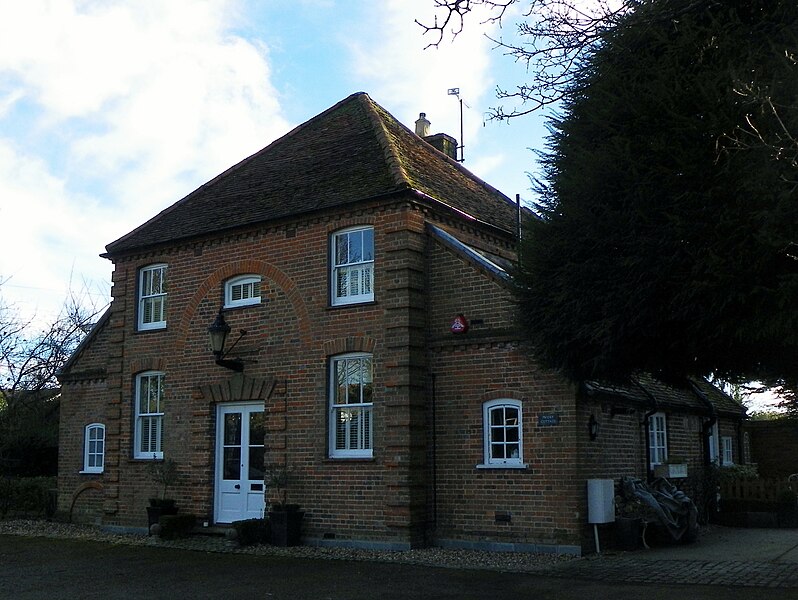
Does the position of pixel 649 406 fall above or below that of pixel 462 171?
below

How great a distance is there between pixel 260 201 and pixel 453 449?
6633 millimetres

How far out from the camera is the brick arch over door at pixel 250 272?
16531 millimetres

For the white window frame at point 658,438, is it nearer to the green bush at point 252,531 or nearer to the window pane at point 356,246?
the window pane at point 356,246

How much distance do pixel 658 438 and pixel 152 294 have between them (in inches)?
439

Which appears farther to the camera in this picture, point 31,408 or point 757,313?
point 31,408

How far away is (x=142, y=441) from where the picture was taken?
1869 centimetres

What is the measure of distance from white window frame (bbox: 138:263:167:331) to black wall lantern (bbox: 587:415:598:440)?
9.34 metres

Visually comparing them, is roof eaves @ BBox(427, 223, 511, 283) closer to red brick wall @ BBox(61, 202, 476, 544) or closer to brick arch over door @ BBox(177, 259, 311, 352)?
red brick wall @ BBox(61, 202, 476, 544)

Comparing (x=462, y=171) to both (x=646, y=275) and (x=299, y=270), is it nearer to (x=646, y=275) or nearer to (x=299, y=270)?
(x=299, y=270)

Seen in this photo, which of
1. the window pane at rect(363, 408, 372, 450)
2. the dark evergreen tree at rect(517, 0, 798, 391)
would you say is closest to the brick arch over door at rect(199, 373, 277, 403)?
the window pane at rect(363, 408, 372, 450)

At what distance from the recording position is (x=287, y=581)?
39.1ft

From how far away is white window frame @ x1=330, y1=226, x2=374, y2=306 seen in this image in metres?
16.1

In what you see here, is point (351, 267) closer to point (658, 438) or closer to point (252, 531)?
point (252, 531)

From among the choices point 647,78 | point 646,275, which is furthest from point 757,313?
point 647,78
